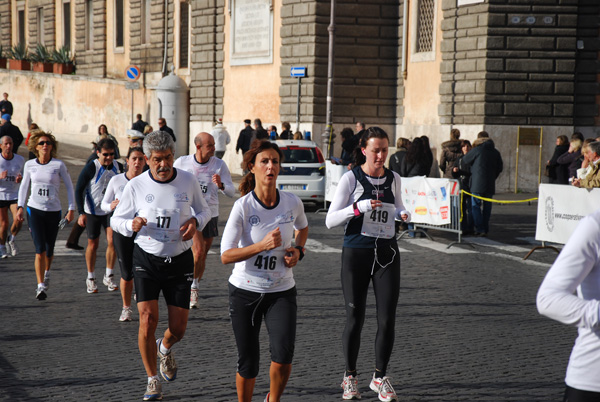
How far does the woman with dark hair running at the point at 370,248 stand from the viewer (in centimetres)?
620

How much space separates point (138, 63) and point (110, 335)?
32191mm

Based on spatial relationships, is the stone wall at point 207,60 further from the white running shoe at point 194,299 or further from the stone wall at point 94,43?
the white running shoe at point 194,299

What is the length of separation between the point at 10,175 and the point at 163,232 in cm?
669

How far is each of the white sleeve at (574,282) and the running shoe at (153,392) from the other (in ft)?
11.0

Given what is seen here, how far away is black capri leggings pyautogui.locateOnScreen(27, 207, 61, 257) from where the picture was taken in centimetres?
969

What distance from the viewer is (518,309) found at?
937 centimetres

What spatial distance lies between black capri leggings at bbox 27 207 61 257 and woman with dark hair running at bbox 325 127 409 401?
433cm

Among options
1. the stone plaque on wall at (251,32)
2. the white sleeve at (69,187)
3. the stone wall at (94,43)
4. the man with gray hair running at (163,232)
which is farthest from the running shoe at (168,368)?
the stone wall at (94,43)

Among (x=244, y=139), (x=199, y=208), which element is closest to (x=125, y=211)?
(x=199, y=208)

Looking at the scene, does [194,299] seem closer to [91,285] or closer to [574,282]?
[91,285]

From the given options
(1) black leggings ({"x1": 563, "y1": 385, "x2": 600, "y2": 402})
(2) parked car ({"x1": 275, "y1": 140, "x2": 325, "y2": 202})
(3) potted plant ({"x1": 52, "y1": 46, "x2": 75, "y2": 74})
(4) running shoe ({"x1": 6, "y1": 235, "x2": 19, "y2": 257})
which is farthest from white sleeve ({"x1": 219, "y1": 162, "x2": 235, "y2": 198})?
(3) potted plant ({"x1": 52, "y1": 46, "x2": 75, "y2": 74})

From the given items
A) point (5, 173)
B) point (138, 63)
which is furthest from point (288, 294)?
point (138, 63)

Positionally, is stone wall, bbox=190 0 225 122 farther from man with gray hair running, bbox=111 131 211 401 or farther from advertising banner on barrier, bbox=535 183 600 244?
→ man with gray hair running, bbox=111 131 211 401

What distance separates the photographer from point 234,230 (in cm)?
525
